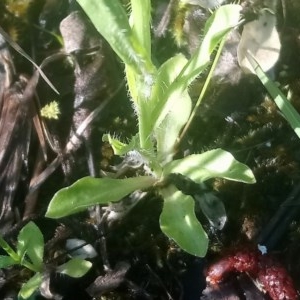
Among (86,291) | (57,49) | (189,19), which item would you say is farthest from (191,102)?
(86,291)

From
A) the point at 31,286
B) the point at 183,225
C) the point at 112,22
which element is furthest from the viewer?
the point at 31,286

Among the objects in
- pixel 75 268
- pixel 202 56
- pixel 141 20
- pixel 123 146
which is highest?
pixel 141 20

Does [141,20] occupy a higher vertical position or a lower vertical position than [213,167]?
higher

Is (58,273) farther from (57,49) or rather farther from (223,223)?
(57,49)

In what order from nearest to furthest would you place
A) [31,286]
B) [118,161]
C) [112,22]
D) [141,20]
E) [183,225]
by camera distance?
1. [112,22]
2. [141,20]
3. [183,225]
4. [31,286]
5. [118,161]

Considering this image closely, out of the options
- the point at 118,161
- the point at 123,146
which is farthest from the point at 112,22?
the point at 118,161

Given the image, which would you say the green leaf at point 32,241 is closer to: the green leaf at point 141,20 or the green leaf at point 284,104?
the green leaf at point 141,20

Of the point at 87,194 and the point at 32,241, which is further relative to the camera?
the point at 32,241

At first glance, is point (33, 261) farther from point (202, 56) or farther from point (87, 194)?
point (202, 56)
